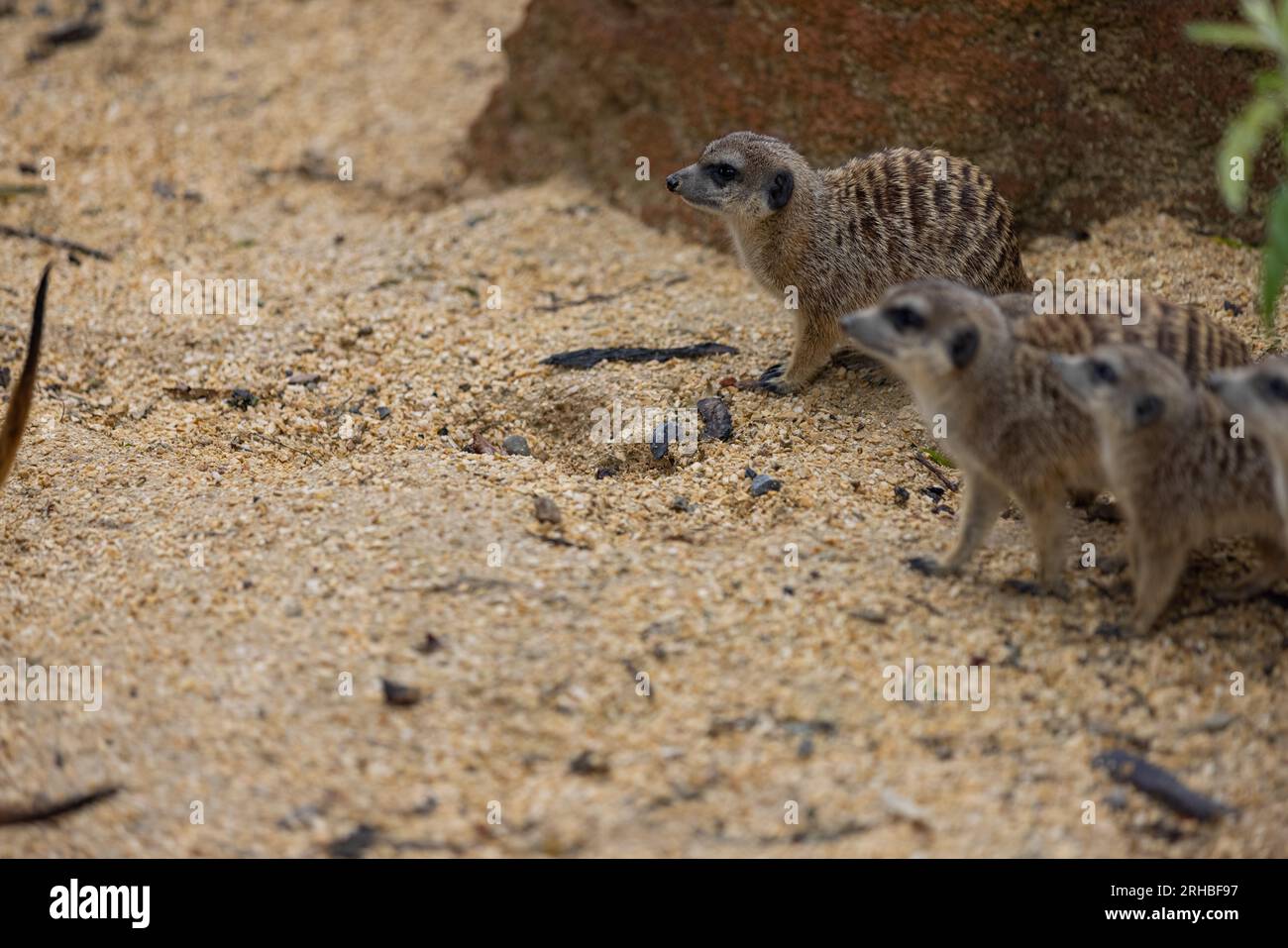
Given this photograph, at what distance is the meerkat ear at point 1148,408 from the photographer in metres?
3.04

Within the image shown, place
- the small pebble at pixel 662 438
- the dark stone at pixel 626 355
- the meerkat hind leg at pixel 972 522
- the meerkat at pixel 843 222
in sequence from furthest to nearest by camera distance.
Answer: the dark stone at pixel 626 355 → the meerkat at pixel 843 222 → the small pebble at pixel 662 438 → the meerkat hind leg at pixel 972 522

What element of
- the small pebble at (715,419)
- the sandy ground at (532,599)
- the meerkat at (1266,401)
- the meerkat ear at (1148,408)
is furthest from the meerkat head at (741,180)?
the meerkat at (1266,401)

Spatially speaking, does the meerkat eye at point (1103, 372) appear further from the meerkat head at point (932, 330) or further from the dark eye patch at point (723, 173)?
the dark eye patch at point (723, 173)

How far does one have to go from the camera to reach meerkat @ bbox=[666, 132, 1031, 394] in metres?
4.45

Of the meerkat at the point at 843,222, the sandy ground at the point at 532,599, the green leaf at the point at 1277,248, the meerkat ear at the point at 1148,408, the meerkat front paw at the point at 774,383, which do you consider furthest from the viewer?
the meerkat front paw at the point at 774,383

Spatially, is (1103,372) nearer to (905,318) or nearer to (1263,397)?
(1263,397)

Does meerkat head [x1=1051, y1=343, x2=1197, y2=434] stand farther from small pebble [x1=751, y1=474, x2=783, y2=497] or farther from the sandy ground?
small pebble [x1=751, y1=474, x2=783, y2=497]

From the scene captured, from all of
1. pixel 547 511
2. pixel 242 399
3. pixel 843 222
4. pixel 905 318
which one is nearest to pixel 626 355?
pixel 843 222

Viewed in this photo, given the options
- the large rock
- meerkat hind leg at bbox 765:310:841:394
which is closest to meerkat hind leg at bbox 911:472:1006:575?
meerkat hind leg at bbox 765:310:841:394

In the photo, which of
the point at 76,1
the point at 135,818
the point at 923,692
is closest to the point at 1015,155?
the point at 923,692

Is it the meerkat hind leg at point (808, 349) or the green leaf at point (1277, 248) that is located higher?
the meerkat hind leg at point (808, 349)

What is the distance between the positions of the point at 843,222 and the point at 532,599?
2073mm

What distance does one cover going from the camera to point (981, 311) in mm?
3365

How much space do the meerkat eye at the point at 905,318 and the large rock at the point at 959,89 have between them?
6.51 ft
